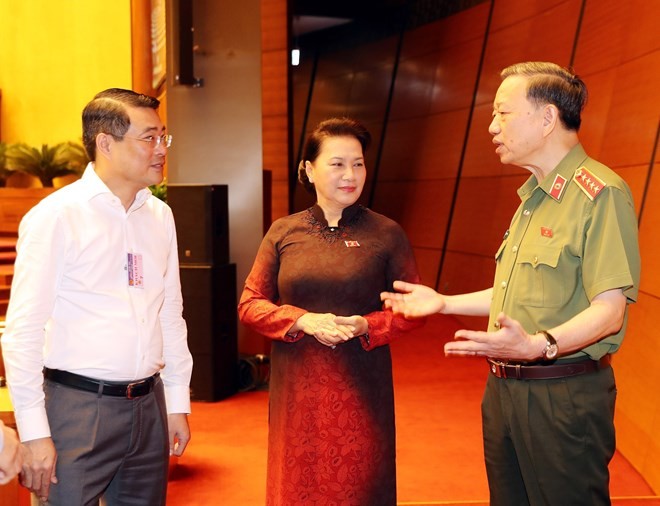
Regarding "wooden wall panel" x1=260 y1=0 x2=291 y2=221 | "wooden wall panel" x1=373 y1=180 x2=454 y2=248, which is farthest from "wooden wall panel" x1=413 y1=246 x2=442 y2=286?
"wooden wall panel" x1=260 y1=0 x2=291 y2=221

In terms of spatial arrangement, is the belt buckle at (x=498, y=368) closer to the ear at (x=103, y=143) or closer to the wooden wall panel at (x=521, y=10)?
the ear at (x=103, y=143)

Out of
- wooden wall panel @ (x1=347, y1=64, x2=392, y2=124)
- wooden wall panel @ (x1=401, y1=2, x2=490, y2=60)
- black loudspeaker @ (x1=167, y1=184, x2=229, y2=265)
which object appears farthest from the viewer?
wooden wall panel @ (x1=347, y1=64, x2=392, y2=124)

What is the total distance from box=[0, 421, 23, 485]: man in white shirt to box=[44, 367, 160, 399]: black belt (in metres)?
0.30

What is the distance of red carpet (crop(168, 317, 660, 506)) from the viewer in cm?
351

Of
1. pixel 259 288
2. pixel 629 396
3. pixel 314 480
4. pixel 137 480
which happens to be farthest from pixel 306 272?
pixel 629 396

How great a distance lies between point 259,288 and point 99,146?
0.74 metres

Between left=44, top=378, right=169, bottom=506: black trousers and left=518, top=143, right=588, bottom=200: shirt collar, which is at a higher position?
left=518, top=143, right=588, bottom=200: shirt collar

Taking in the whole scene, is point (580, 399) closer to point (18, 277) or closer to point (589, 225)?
point (589, 225)

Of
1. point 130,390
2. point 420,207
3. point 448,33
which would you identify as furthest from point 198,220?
point 448,33

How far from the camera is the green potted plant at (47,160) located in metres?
8.90

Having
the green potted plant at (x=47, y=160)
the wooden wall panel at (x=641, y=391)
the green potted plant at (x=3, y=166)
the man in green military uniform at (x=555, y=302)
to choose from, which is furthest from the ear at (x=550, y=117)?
the green potted plant at (x=3, y=166)

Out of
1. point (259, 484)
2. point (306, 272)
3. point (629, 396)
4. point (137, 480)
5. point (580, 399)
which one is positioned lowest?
point (259, 484)

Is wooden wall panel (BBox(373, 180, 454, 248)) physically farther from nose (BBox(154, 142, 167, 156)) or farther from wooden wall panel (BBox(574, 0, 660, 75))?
nose (BBox(154, 142, 167, 156))

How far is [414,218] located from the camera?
352 inches
